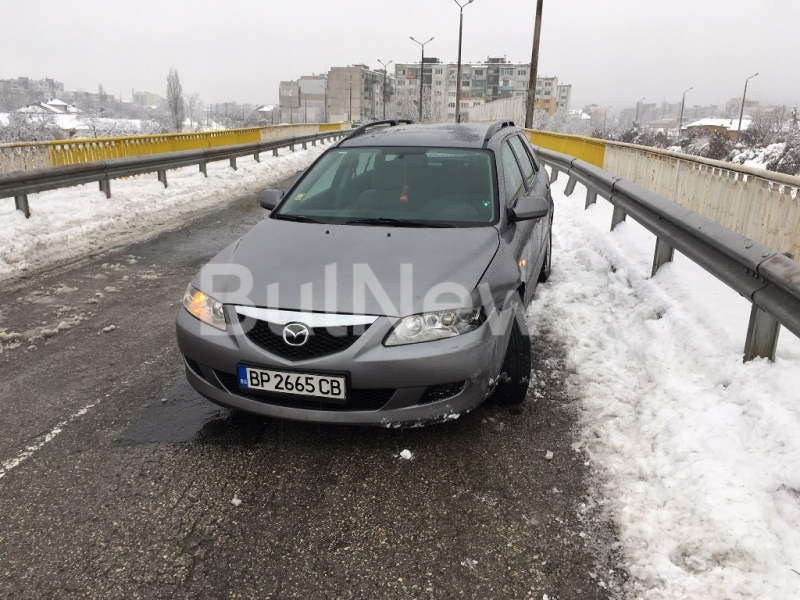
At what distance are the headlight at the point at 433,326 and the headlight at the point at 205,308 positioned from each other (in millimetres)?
904

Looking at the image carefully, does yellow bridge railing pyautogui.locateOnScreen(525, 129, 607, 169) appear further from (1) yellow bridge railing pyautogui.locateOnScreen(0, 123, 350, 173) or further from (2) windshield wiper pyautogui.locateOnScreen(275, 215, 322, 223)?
(2) windshield wiper pyautogui.locateOnScreen(275, 215, 322, 223)

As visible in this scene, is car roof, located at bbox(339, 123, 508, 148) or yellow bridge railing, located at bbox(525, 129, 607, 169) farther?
yellow bridge railing, located at bbox(525, 129, 607, 169)

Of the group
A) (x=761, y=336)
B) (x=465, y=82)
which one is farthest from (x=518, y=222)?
(x=465, y=82)

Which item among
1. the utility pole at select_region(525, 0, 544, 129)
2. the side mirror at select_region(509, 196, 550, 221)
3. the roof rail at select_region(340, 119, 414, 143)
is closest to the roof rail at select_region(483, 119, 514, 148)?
the side mirror at select_region(509, 196, 550, 221)

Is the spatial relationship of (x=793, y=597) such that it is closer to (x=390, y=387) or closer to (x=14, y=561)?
(x=390, y=387)

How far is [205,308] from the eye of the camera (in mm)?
3164

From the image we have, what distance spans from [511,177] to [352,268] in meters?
1.94

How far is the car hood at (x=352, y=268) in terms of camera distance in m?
2.95

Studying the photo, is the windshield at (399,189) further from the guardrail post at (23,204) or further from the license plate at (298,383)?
the guardrail post at (23,204)

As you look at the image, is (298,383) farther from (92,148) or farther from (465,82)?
(465,82)

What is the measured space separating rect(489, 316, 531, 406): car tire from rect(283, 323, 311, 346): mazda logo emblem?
1201 millimetres

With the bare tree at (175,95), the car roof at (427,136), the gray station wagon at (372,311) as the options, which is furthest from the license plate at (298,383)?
the bare tree at (175,95)

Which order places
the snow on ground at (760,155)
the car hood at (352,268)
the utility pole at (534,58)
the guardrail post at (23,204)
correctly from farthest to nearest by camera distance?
the snow on ground at (760,155) → the utility pole at (534,58) → the guardrail post at (23,204) → the car hood at (352,268)

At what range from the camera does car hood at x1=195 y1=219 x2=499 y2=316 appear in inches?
116
